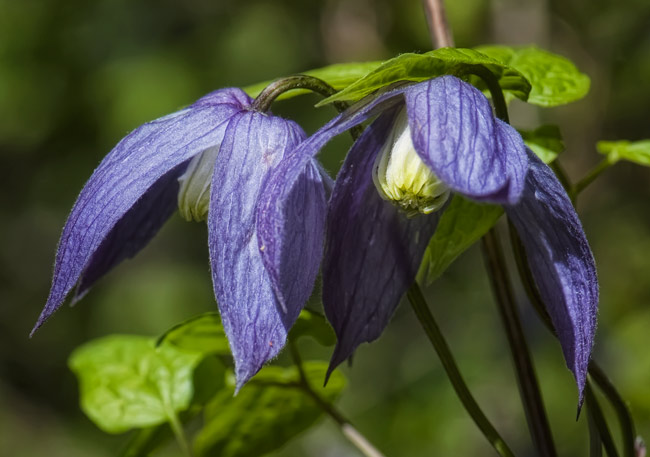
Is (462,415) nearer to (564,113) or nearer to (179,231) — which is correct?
(564,113)

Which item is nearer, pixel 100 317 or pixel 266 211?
pixel 266 211

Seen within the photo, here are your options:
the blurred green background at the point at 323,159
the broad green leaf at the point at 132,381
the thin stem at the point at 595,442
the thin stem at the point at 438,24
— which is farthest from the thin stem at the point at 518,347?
the blurred green background at the point at 323,159

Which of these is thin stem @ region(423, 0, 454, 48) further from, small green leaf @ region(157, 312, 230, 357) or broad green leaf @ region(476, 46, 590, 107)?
small green leaf @ region(157, 312, 230, 357)

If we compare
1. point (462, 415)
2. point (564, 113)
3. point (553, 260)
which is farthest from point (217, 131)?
point (564, 113)

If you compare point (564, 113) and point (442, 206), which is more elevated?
point (442, 206)

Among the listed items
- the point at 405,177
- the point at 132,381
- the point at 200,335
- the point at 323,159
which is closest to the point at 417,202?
the point at 405,177

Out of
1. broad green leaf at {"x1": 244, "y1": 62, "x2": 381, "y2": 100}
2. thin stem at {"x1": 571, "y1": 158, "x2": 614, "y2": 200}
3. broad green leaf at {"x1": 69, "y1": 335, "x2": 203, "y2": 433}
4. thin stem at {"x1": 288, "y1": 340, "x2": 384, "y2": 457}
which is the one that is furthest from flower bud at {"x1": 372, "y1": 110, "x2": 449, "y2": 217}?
broad green leaf at {"x1": 69, "y1": 335, "x2": 203, "y2": 433}
